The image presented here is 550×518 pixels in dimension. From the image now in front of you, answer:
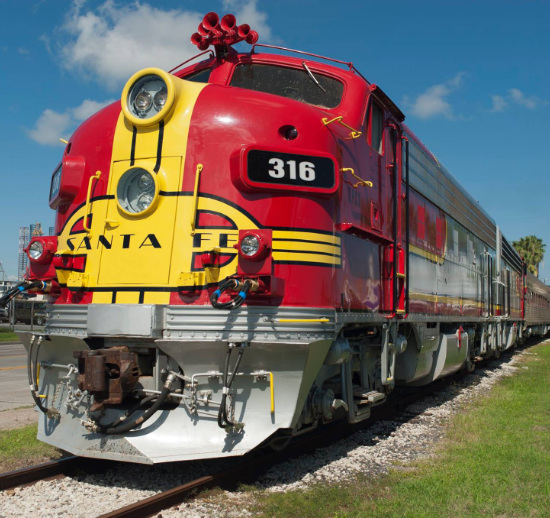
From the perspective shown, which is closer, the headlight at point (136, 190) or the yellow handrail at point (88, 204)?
the headlight at point (136, 190)

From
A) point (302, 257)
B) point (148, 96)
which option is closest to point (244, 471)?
point (302, 257)

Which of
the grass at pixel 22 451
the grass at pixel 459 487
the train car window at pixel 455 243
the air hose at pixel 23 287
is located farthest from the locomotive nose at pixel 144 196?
the train car window at pixel 455 243

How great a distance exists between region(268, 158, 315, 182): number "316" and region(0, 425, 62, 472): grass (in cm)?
345

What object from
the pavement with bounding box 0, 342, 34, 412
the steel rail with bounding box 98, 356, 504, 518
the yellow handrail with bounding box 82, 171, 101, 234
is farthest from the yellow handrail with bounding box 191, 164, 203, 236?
the pavement with bounding box 0, 342, 34, 412

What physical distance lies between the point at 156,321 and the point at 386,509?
222cm

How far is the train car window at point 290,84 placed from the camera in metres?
6.11

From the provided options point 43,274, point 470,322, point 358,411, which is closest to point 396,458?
point 358,411

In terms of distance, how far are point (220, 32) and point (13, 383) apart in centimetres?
841

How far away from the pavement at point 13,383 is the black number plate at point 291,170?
5.99 m

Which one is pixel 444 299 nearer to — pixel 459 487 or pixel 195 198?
pixel 459 487

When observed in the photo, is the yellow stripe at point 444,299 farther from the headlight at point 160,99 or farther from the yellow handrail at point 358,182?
the headlight at point 160,99

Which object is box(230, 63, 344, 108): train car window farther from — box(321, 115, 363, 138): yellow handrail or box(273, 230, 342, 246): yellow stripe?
box(273, 230, 342, 246): yellow stripe

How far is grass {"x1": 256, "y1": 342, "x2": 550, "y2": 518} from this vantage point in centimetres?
440

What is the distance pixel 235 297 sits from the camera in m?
4.52
